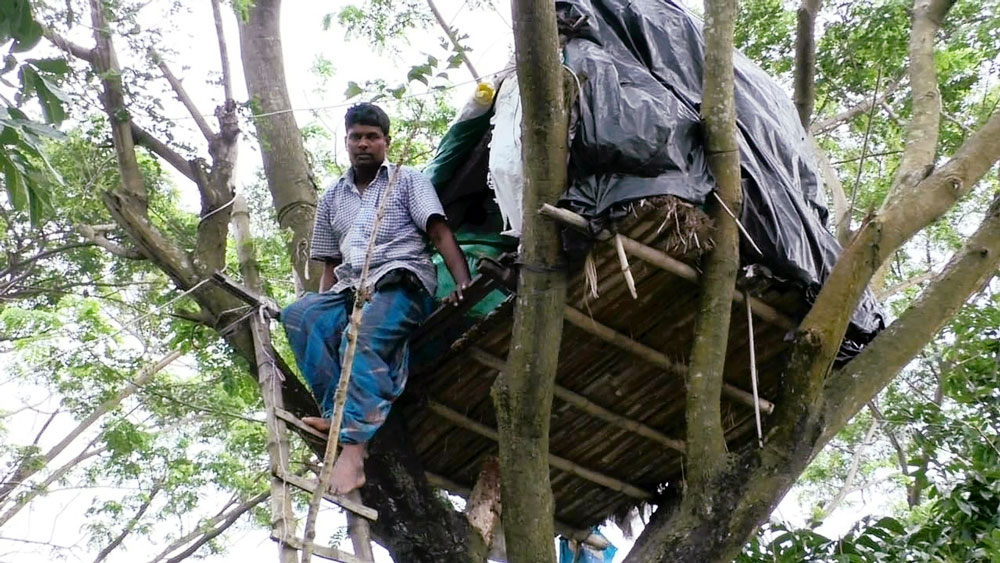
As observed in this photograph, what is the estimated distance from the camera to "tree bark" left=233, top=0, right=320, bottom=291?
520 cm

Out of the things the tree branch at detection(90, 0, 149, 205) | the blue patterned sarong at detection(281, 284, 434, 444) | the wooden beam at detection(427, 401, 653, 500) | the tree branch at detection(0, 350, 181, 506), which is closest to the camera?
the blue patterned sarong at detection(281, 284, 434, 444)

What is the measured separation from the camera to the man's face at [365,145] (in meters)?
4.23

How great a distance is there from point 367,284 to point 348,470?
617 mm

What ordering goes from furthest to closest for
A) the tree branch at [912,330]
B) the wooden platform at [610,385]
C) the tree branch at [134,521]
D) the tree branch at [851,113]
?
the tree branch at [134,521] < the tree branch at [851,113] < the wooden platform at [610,385] < the tree branch at [912,330]

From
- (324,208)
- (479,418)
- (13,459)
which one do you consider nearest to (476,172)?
(324,208)

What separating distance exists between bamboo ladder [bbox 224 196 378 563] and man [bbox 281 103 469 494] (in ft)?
0.32

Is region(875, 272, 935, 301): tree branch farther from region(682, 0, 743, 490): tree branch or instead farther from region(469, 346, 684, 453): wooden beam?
region(682, 0, 743, 490): tree branch

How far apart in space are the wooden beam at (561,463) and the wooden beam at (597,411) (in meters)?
0.30

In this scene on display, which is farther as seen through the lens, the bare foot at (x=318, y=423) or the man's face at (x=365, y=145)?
the man's face at (x=365, y=145)

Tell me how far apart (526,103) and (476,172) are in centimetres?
123

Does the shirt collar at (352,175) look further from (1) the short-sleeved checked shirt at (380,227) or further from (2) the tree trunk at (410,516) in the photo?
(2) the tree trunk at (410,516)

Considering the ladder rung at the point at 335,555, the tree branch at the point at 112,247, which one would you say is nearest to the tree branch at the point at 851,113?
the tree branch at the point at 112,247

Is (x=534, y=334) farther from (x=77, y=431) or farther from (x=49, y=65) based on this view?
(x=77, y=431)

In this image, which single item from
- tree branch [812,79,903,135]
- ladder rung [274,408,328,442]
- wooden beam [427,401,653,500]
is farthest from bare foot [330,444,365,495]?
tree branch [812,79,903,135]
